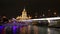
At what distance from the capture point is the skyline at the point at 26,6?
1469 millimetres

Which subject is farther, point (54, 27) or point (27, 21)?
point (54, 27)

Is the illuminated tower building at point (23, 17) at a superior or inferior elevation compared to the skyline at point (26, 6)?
inferior

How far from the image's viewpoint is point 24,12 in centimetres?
153

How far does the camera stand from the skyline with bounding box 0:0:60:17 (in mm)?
1469

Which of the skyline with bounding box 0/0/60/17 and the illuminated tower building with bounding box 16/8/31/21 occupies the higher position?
the skyline with bounding box 0/0/60/17

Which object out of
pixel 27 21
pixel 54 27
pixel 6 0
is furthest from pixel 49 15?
pixel 6 0

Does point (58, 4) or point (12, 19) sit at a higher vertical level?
point (58, 4)

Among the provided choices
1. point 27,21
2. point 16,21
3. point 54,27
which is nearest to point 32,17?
point 27,21

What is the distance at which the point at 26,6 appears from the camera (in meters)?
1.56

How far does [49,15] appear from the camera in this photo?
162 centimetres

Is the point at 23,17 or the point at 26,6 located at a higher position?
the point at 26,6

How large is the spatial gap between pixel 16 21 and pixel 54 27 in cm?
49

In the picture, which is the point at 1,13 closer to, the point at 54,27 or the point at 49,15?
the point at 49,15

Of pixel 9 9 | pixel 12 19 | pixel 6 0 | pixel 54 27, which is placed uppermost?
pixel 6 0
